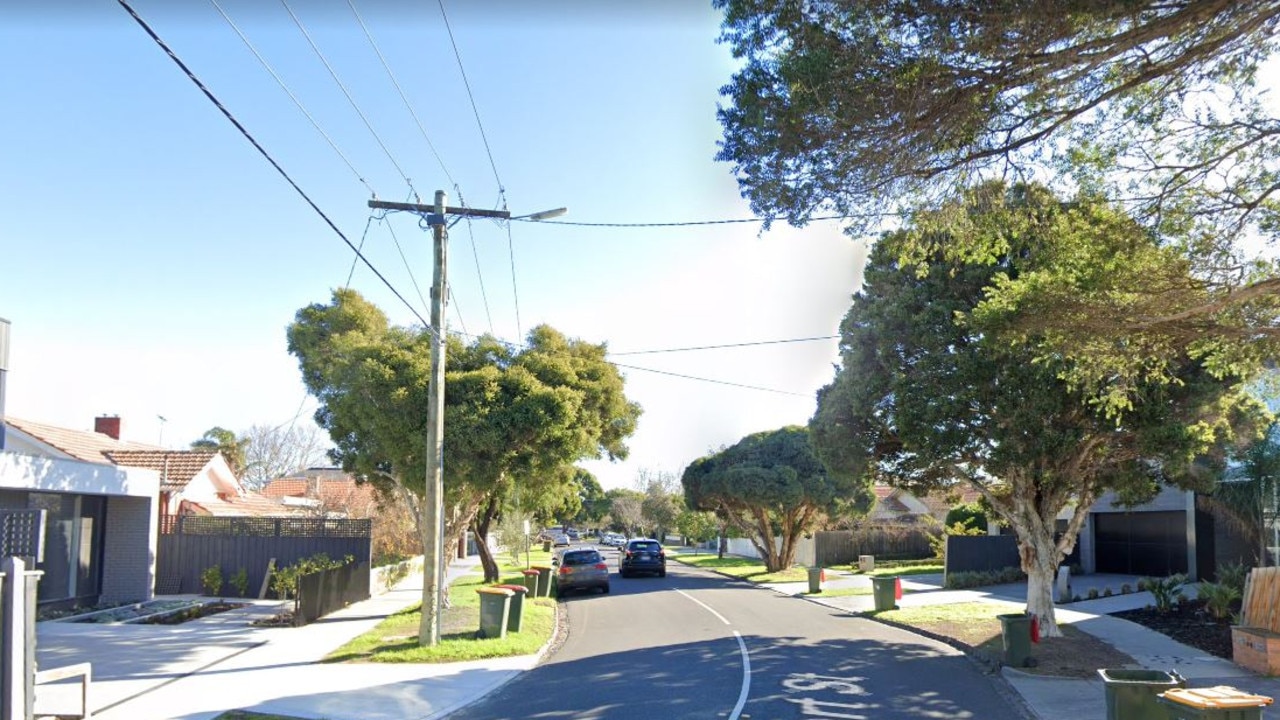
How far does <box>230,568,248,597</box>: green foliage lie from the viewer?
23641mm

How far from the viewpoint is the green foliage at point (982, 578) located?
29391 mm

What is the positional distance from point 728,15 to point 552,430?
11.4m

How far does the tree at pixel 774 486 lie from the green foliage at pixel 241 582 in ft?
63.4

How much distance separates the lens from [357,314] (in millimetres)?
26438

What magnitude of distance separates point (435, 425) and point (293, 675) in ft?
13.9

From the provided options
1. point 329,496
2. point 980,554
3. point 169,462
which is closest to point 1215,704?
point 980,554

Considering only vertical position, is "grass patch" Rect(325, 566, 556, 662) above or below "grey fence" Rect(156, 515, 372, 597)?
below

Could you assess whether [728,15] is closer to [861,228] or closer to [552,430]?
[861,228]

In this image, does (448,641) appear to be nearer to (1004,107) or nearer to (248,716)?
(248,716)

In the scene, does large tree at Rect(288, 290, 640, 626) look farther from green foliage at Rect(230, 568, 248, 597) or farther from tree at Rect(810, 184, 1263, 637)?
tree at Rect(810, 184, 1263, 637)

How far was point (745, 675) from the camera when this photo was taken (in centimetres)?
1366

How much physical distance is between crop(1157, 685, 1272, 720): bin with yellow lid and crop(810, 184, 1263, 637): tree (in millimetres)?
5238

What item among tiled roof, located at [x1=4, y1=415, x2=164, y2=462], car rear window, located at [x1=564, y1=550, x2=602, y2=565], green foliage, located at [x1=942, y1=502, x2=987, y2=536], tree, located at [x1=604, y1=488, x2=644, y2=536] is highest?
tiled roof, located at [x1=4, y1=415, x2=164, y2=462]

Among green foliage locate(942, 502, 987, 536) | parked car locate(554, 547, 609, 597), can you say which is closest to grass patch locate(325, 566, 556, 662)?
parked car locate(554, 547, 609, 597)
